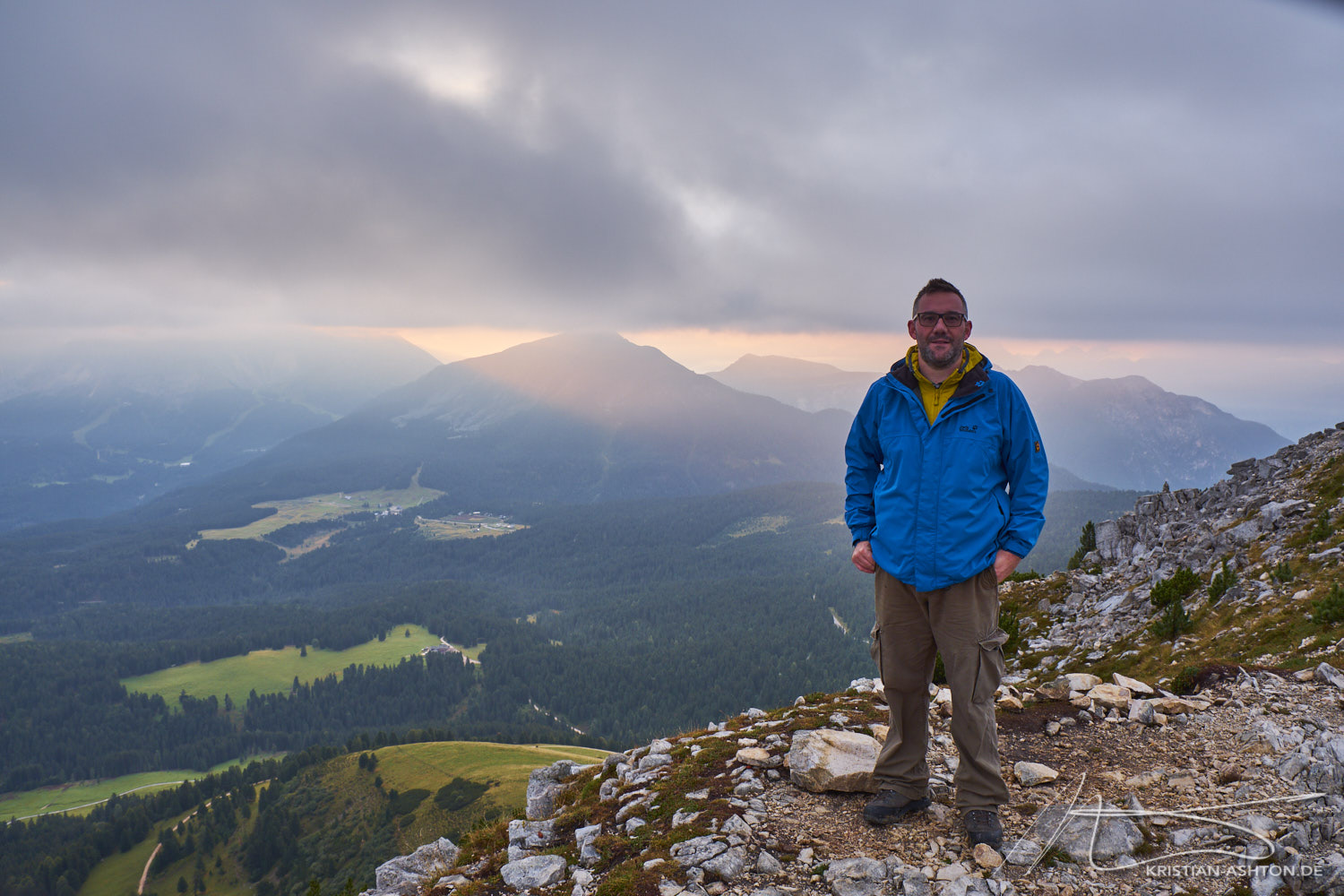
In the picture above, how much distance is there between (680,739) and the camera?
10.5m

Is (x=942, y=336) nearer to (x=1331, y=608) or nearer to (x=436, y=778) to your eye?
(x=1331, y=608)

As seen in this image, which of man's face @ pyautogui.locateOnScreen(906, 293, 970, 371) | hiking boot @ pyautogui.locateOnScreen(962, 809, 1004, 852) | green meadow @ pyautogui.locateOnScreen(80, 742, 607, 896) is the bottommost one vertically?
green meadow @ pyautogui.locateOnScreen(80, 742, 607, 896)

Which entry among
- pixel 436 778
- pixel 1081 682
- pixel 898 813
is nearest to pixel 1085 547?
pixel 1081 682

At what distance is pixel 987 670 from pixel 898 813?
1.85 metres

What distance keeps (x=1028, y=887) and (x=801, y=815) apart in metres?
2.18

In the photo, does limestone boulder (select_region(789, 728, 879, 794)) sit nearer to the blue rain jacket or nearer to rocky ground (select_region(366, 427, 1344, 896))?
rocky ground (select_region(366, 427, 1344, 896))

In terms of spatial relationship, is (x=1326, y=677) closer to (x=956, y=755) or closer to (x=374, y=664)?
(x=956, y=755)

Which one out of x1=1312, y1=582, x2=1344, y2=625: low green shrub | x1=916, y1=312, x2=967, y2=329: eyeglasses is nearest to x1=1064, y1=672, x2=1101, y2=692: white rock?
x1=1312, y1=582, x2=1344, y2=625: low green shrub

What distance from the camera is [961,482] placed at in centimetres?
570

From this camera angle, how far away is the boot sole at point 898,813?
6230 millimetres

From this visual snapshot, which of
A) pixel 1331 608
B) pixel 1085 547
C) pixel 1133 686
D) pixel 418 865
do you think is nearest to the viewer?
pixel 1133 686

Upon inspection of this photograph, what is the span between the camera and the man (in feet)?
18.7

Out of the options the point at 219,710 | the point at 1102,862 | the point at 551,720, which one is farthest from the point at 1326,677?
the point at 219,710

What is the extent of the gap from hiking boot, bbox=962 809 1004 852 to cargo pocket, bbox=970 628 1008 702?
106 cm
